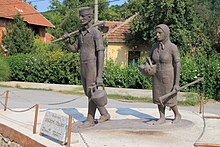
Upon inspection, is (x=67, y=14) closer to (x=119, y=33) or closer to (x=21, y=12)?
(x=21, y=12)

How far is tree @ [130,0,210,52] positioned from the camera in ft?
62.1

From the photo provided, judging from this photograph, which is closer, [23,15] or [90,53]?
[90,53]

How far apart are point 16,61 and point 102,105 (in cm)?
1632

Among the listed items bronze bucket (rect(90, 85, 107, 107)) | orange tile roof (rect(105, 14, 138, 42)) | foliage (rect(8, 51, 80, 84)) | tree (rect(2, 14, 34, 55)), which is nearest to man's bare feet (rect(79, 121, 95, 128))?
bronze bucket (rect(90, 85, 107, 107))

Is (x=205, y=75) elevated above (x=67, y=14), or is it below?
below

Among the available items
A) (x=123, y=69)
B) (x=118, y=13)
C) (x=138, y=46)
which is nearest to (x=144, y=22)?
(x=138, y=46)

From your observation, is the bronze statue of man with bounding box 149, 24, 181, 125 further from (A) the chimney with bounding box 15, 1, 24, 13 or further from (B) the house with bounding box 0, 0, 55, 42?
(A) the chimney with bounding box 15, 1, 24, 13

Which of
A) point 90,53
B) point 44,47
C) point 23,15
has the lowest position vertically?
point 90,53

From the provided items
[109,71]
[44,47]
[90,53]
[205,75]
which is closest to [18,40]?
[44,47]

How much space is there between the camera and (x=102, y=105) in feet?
22.1

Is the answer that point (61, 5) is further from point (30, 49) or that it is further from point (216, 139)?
point (216, 139)

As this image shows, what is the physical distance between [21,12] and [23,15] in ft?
2.93

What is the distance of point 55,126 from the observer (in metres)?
5.68

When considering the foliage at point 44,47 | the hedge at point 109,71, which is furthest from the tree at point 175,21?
the foliage at point 44,47
